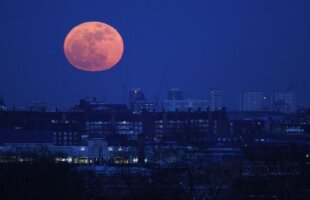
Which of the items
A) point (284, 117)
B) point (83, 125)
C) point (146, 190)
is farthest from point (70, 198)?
point (284, 117)

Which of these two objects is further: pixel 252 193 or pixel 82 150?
pixel 82 150

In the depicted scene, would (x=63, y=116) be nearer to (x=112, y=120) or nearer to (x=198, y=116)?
(x=112, y=120)

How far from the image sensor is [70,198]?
19.6 m

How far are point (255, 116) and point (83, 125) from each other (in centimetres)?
2313

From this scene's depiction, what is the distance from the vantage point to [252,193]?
20.8 m

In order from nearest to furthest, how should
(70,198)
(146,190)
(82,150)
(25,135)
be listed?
(70,198)
(146,190)
(82,150)
(25,135)

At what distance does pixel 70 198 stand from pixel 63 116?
195 ft

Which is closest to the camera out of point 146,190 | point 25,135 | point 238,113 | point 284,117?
point 146,190

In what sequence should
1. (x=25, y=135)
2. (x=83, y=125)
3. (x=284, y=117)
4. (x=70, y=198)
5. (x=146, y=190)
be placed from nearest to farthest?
(x=70, y=198) → (x=146, y=190) → (x=25, y=135) → (x=83, y=125) → (x=284, y=117)

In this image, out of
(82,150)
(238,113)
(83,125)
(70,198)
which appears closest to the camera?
(70,198)

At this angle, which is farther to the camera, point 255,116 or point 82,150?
point 255,116

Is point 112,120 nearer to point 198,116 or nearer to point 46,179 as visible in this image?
point 198,116

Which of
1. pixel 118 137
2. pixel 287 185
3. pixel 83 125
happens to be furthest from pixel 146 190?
pixel 83 125

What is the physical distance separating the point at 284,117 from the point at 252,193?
6793 centimetres
